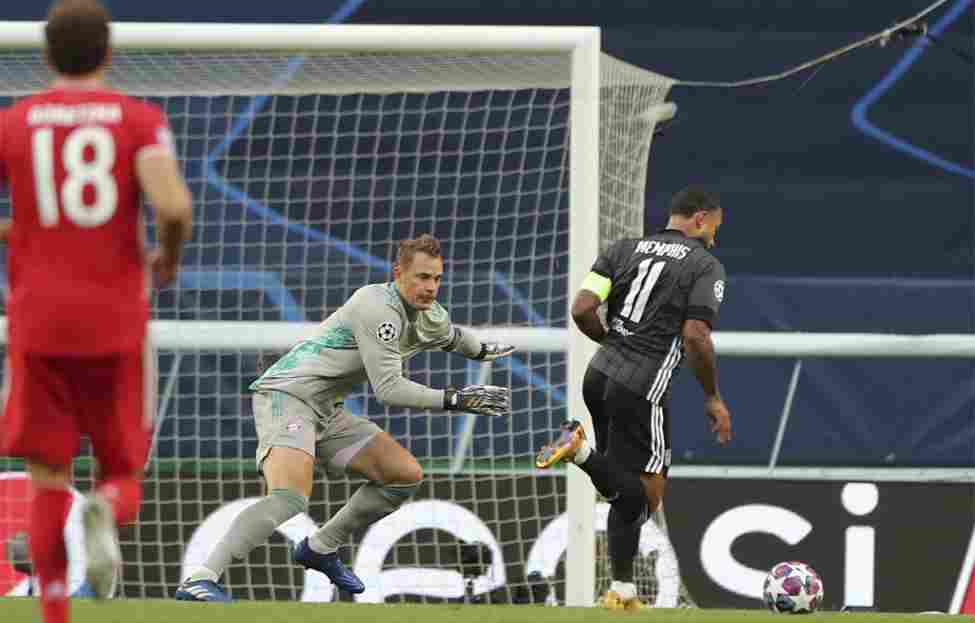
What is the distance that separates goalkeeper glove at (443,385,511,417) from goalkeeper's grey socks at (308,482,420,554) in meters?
0.64

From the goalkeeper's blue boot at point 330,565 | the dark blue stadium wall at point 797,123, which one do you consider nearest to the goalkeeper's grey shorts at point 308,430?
the goalkeeper's blue boot at point 330,565

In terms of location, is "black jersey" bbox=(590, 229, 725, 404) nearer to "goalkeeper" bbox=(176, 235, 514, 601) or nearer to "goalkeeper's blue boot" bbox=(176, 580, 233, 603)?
"goalkeeper" bbox=(176, 235, 514, 601)

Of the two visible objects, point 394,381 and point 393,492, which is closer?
point 394,381

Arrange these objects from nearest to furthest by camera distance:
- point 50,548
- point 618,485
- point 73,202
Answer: point 73,202, point 50,548, point 618,485

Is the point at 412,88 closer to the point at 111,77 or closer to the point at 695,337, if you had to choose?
the point at 111,77

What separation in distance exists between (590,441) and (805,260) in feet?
13.4

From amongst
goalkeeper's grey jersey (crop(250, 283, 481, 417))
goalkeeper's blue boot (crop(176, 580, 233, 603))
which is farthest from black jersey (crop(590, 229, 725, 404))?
goalkeeper's blue boot (crop(176, 580, 233, 603))

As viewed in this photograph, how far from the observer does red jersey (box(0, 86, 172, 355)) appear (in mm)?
4402

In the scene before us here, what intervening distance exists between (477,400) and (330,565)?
1.02 metres

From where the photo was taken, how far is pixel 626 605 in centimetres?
696

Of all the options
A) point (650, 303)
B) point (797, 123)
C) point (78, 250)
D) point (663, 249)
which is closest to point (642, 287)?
point (650, 303)

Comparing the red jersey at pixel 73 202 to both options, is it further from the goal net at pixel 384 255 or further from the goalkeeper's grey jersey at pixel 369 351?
the goal net at pixel 384 255

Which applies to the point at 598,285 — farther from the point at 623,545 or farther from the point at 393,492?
the point at 393,492

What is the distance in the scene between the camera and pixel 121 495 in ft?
15.0
